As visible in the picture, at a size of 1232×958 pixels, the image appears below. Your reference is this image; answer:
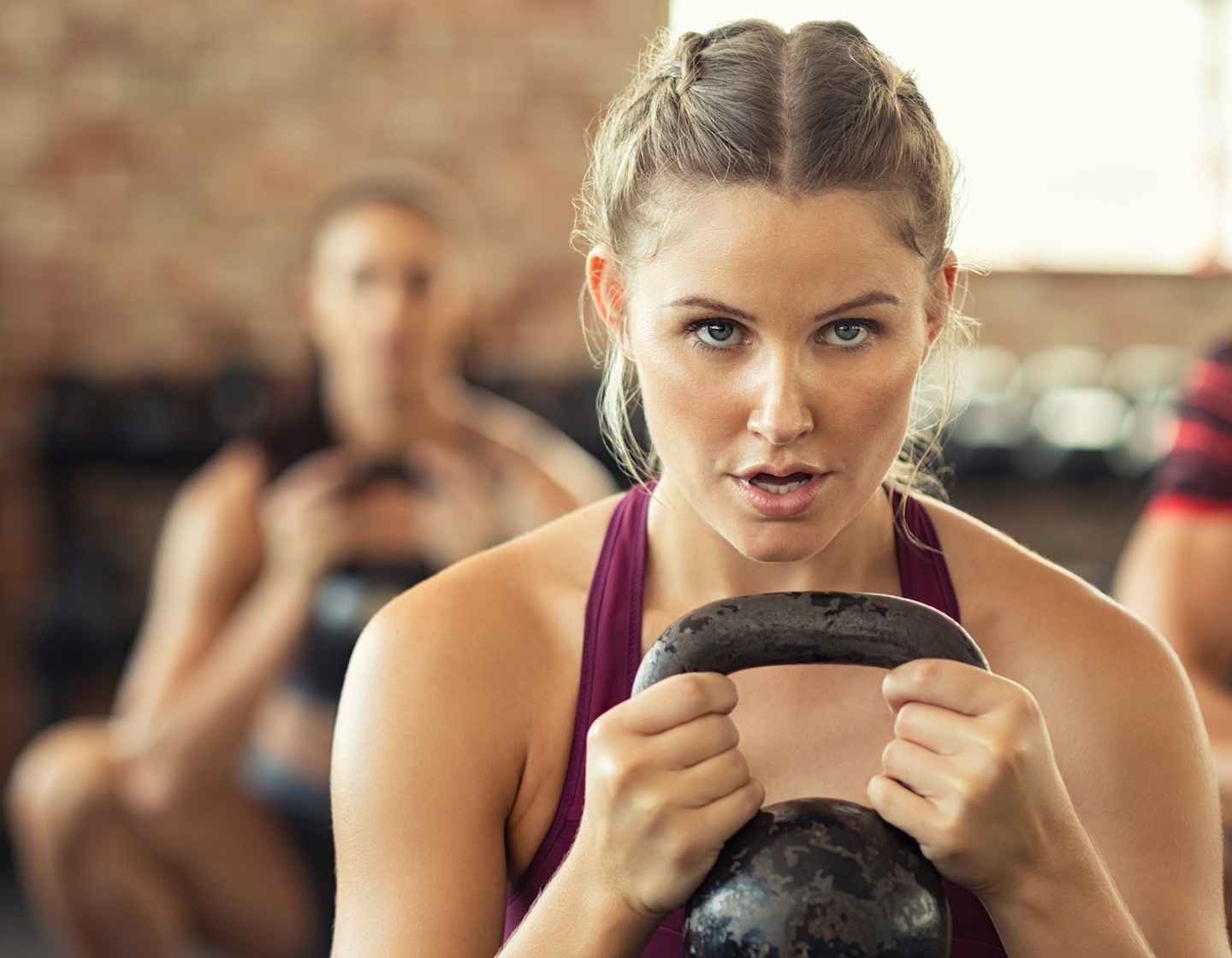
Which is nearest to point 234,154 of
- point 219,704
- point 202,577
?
point 202,577

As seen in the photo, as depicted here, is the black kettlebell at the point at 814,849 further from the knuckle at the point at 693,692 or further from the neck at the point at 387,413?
the neck at the point at 387,413

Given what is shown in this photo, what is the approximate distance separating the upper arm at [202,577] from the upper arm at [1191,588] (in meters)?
1.66

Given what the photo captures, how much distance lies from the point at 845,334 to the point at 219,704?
194cm

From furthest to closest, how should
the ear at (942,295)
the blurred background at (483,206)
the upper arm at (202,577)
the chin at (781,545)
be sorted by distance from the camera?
the blurred background at (483,206)
the upper arm at (202,577)
the ear at (942,295)
the chin at (781,545)

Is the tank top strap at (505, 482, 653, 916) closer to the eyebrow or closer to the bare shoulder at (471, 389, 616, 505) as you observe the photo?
the eyebrow

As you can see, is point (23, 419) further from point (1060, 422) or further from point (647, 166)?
point (647, 166)

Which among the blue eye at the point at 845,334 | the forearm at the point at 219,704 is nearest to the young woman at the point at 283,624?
the forearm at the point at 219,704

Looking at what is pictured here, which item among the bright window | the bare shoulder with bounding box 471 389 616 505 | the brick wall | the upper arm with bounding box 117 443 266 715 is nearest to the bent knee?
the upper arm with bounding box 117 443 266 715

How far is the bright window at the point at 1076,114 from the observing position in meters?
4.21

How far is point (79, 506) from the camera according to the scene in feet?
13.2

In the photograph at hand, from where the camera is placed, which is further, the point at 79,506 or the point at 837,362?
the point at 79,506

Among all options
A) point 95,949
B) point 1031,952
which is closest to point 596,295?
point 1031,952

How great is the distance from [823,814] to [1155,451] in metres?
3.46

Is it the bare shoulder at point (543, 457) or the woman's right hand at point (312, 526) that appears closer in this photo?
the woman's right hand at point (312, 526)
